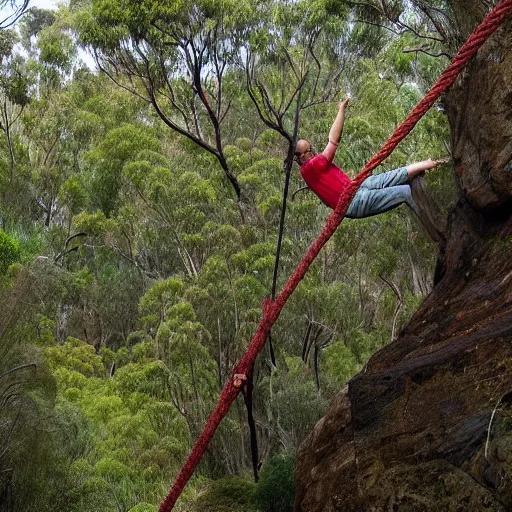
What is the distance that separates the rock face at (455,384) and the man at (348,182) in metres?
0.30

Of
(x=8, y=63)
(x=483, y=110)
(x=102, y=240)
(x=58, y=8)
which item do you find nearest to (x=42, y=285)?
(x=102, y=240)

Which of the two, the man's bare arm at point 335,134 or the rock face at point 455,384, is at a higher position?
the man's bare arm at point 335,134

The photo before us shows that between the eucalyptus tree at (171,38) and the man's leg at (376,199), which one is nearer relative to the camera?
the man's leg at (376,199)

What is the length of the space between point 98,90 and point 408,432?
Result: 2029 centimetres

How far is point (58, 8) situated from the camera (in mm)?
28422

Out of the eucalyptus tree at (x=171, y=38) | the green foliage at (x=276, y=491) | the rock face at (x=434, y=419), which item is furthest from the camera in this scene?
the eucalyptus tree at (x=171, y=38)

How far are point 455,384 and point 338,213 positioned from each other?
907 mm

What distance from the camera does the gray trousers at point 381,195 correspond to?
4285 millimetres

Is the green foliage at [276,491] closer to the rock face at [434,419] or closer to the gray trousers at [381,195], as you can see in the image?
the rock face at [434,419]

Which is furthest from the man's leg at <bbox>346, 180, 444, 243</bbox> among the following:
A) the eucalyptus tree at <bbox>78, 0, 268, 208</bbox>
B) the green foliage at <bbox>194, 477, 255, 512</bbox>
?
the eucalyptus tree at <bbox>78, 0, 268, 208</bbox>

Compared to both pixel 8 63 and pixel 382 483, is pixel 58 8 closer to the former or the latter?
pixel 8 63

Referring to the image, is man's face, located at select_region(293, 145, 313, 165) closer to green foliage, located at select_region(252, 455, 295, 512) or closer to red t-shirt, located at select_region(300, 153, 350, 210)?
red t-shirt, located at select_region(300, 153, 350, 210)

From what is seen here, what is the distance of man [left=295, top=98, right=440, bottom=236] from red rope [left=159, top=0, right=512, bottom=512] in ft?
1.42

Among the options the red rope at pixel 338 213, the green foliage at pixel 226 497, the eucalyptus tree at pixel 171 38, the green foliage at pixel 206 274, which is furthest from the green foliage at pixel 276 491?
the eucalyptus tree at pixel 171 38
